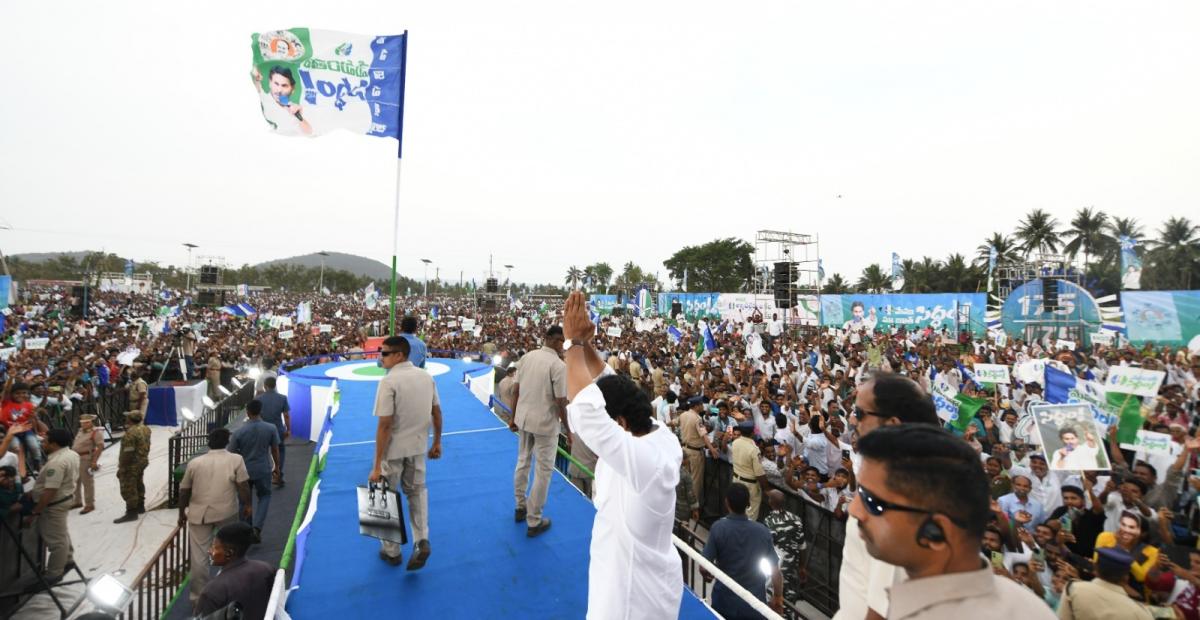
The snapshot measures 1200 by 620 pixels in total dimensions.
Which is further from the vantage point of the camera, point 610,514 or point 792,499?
point 792,499

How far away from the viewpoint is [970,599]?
110cm

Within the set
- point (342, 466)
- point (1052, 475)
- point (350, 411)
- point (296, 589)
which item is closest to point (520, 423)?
point (296, 589)

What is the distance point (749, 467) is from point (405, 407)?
163 inches

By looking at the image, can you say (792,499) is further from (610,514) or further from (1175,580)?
(610,514)

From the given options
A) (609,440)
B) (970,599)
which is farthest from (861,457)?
(609,440)

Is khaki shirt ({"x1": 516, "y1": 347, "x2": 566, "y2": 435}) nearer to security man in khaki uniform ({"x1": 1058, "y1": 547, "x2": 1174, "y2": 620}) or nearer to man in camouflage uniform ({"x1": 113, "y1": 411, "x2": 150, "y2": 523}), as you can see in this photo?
security man in khaki uniform ({"x1": 1058, "y1": 547, "x2": 1174, "y2": 620})

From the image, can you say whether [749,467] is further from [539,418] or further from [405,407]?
[405,407]

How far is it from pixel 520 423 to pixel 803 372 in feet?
34.5

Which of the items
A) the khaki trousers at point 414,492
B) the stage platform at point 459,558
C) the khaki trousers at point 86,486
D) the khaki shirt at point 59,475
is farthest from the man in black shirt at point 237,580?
the khaki trousers at point 86,486

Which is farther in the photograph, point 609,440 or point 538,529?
point 538,529

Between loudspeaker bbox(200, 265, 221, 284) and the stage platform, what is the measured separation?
963 inches

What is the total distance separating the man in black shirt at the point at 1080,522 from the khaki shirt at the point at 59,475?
10.4 meters

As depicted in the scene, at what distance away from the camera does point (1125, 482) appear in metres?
4.87

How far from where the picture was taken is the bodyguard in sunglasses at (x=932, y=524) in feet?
3.62
